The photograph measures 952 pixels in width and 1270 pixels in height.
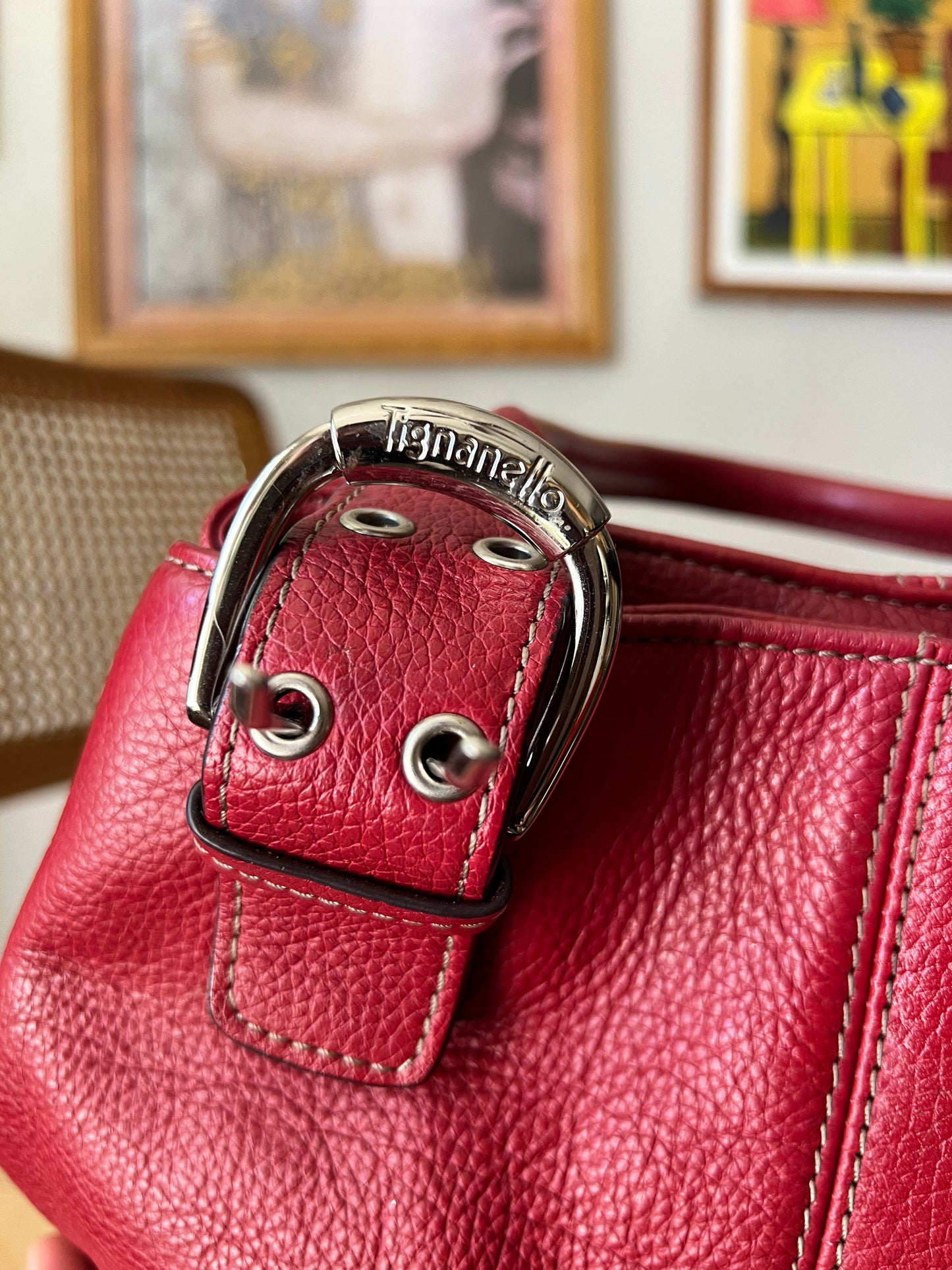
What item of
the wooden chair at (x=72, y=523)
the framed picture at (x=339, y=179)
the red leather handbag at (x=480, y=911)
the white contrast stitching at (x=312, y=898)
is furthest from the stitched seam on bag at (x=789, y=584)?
the framed picture at (x=339, y=179)

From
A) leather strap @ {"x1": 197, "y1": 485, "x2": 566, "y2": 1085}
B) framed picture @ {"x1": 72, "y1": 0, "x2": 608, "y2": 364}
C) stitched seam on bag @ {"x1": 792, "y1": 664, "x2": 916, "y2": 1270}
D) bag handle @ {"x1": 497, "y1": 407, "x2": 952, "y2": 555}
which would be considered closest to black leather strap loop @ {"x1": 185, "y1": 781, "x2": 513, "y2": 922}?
leather strap @ {"x1": 197, "y1": 485, "x2": 566, "y2": 1085}

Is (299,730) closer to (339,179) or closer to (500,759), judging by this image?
(500,759)

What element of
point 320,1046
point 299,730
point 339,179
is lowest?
point 320,1046

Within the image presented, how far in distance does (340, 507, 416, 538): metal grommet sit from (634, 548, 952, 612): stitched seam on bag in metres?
0.09

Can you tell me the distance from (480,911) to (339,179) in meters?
0.77

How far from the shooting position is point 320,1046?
0.26 m

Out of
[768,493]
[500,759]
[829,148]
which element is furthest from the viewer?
[829,148]

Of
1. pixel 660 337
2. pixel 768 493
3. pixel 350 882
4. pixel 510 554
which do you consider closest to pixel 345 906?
pixel 350 882

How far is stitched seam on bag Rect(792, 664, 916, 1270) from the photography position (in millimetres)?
242

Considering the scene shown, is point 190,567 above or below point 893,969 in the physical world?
above

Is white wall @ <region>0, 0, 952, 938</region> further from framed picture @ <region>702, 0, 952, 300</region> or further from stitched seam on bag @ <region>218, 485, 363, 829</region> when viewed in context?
stitched seam on bag @ <region>218, 485, 363, 829</region>

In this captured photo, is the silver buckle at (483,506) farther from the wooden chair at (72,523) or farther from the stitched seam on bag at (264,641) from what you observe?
the wooden chair at (72,523)

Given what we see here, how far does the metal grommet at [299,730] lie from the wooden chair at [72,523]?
35 cm

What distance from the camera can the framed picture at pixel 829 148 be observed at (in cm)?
77
